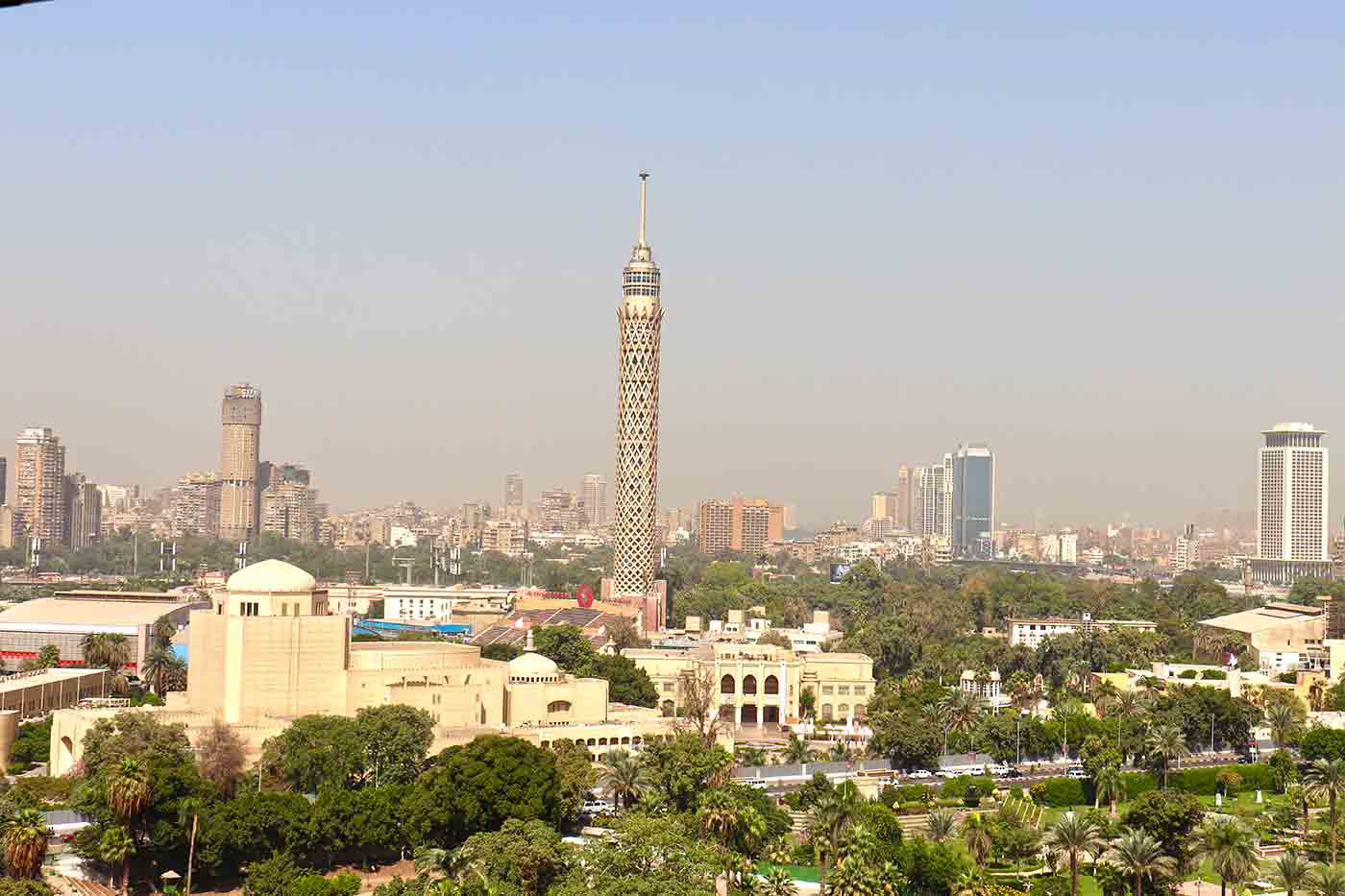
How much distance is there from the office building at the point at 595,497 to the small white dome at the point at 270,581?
144 metres

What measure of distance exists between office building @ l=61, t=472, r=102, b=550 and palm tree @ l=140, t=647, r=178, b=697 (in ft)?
267

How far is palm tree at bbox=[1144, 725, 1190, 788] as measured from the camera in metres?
34.8

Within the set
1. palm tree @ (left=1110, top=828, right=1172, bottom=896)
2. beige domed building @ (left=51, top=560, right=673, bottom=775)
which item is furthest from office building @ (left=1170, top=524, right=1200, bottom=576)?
palm tree @ (left=1110, top=828, right=1172, bottom=896)

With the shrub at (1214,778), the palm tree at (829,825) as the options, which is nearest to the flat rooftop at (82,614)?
the shrub at (1214,778)

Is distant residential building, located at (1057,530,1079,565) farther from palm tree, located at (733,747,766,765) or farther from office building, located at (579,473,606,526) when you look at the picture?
palm tree, located at (733,747,766,765)

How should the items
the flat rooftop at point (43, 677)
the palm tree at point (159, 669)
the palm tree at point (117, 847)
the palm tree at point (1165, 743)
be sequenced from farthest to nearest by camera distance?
the palm tree at point (159, 669), the flat rooftop at point (43, 677), the palm tree at point (1165, 743), the palm tree at point (117, 847)

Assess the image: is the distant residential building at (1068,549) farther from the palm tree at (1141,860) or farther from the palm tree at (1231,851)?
the palm tree at (1141,860)

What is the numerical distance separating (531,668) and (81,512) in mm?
93741

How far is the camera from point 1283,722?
40312 mm

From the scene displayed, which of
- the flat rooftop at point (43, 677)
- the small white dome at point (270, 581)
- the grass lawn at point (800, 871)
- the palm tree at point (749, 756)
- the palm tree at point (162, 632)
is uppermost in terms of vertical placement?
the small white dome at point (270, 581)

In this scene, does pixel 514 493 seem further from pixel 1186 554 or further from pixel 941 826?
pixel 941 826

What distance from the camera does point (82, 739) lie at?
32500 mm

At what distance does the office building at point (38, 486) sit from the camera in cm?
11744

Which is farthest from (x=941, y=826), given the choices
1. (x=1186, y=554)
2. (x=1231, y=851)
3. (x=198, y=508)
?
(x=1186, y=554)
